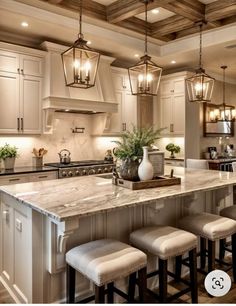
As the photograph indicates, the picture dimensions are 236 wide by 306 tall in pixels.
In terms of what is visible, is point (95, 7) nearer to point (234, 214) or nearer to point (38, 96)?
point (38, 96)

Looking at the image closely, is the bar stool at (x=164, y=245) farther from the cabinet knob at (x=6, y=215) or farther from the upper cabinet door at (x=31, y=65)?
the upper cabinet door at (x=31, y=65)

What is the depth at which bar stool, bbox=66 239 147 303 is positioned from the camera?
1.82m

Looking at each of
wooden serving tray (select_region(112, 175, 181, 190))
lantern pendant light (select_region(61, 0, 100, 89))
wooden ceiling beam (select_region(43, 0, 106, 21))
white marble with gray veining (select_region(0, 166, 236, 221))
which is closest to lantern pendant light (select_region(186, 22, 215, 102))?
white marble with gray veining (select_region(0, 166, 236, 221))

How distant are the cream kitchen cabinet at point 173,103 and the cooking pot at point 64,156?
2.43 metres

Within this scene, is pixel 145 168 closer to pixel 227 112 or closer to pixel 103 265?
pixel 103 265

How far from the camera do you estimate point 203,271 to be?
2912 millimetres

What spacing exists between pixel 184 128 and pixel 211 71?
168 cm

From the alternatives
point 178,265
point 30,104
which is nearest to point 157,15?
point 30,104

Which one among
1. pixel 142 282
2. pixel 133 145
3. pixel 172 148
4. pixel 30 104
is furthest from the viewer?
pixel 172 148

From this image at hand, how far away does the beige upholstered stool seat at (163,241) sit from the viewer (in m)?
2.18

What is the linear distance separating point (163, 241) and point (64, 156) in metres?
3.33

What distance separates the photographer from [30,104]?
4.64 meters

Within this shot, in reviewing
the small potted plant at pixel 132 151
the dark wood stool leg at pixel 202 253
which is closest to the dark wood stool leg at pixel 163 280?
the small potted plant at pixel 132 151

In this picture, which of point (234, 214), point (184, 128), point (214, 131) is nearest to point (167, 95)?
point (184, 128)
